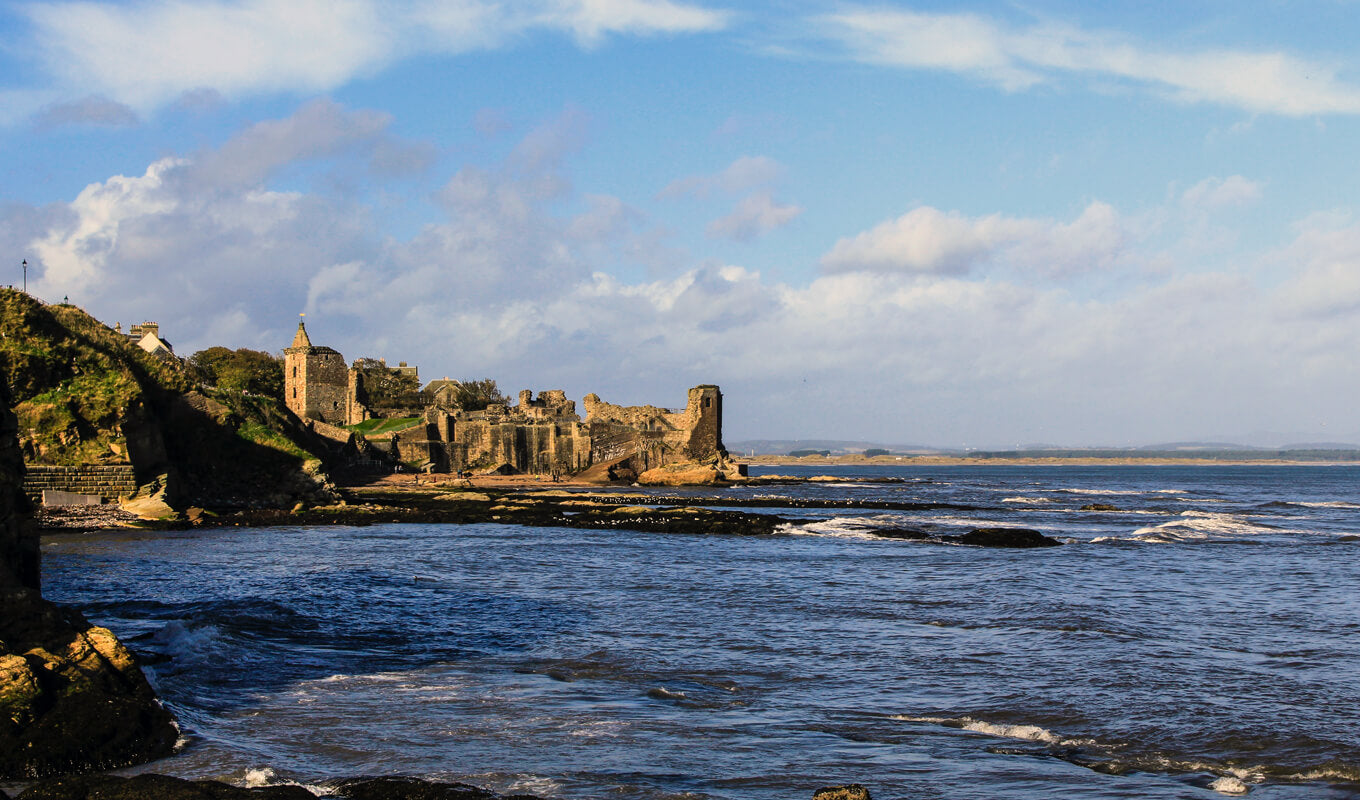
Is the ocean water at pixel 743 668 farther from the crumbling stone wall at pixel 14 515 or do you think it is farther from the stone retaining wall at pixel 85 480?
the stone retaining wall at pixel 85 480

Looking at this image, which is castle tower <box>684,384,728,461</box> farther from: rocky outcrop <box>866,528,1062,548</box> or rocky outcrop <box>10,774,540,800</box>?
rocky outcrop <box>10,774,540,800</box>

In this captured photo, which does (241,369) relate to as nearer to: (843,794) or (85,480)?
(85,480)

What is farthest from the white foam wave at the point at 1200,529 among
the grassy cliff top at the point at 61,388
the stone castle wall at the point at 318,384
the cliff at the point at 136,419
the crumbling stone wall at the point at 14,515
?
the stone castle wall at the point at 318,384

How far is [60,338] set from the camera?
2753 centimetres

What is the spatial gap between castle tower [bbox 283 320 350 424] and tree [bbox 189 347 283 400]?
4.07 metres

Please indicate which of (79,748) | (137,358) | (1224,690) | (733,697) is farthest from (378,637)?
(137,358)

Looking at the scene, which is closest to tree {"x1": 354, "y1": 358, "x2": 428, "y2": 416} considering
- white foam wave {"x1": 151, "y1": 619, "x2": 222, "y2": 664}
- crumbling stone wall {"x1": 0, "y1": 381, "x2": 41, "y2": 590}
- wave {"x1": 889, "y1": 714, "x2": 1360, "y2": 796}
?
white foam wave {"x1": 151, "y1": 619, "x2": 222, "y2": 664}

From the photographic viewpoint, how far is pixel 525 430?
63.1 meters

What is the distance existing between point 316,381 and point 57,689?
56.3 meters

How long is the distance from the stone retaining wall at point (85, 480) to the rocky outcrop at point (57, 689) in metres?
18.2

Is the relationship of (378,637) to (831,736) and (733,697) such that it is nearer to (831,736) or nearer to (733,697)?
(733,697)

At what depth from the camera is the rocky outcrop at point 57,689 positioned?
21.2ft

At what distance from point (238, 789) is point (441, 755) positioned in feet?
6.08

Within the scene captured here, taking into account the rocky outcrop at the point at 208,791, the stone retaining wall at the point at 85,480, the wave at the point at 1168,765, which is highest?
the stone retaining wall at the point at 85,480
